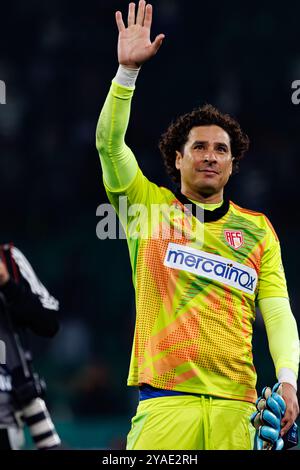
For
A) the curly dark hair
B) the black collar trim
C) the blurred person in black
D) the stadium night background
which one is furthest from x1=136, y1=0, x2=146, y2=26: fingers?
the stadium night background

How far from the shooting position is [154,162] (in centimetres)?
878

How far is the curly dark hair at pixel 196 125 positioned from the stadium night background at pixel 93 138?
3.68 meters

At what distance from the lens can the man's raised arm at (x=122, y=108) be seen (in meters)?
3.66

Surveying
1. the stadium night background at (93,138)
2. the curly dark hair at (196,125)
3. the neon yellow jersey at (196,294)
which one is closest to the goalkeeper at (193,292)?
the neon yellow jersey at (196,294)

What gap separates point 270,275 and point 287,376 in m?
0.48

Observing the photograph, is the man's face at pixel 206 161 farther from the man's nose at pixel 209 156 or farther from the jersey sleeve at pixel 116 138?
the jersey sleeve at pixel 116 138

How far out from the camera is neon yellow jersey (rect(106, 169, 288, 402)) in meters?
3.67

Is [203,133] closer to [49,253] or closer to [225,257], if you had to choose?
[225,257]

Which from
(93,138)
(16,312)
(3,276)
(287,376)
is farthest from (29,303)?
(93,138)

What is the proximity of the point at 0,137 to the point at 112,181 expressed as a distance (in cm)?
576

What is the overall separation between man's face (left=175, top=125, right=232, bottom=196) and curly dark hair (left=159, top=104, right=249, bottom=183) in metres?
0.04

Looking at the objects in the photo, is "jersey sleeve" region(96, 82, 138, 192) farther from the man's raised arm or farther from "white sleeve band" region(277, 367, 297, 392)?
"white sleeve band" region(277, 367, 297, 392)

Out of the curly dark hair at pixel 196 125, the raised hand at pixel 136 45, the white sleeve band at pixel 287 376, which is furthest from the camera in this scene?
the curly dark hair at pixel 196 125

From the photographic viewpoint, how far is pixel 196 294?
147 inches
